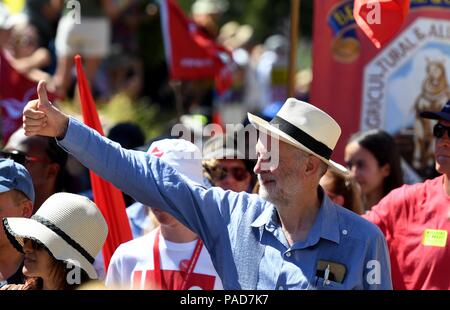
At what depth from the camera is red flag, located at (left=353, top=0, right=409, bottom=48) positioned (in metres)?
5.29

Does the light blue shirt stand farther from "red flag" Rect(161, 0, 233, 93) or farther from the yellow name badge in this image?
"red flag" Rect(161, 0, 233, 93)

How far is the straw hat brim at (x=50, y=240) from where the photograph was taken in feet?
14.5

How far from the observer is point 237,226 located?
4.46m

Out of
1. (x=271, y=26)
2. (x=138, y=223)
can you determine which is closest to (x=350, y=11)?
(x=138, y=223)

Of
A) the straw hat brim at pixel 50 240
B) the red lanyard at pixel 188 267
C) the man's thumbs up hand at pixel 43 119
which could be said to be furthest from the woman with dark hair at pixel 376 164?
the man's thumbs up hand at pixel 43 119

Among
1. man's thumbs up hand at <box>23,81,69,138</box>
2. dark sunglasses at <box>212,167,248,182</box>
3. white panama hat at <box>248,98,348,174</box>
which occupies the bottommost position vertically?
dark sunglasses at <box>212,167,248,182</box>

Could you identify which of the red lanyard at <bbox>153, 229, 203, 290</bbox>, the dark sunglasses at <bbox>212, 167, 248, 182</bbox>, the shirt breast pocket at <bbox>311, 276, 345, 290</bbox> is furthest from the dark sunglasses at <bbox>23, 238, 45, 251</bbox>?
the dark sunglasses at <bbox>212, 167, 248, 182</bbox>

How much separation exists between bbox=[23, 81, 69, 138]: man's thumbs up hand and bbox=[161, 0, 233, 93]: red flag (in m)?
6.50

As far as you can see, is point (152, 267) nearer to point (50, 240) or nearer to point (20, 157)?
point (50, 240)

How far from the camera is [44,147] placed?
21.1 feet

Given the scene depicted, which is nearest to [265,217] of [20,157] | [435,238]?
[435,238]

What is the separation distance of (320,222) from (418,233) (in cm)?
128

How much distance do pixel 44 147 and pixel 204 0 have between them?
27.1 feet

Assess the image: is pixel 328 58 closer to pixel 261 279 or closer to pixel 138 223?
pixel 138 223
